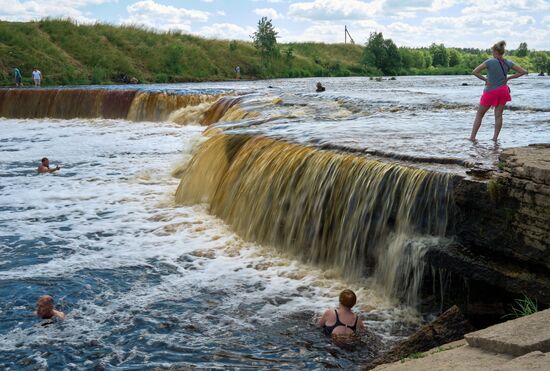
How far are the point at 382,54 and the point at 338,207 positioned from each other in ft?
214

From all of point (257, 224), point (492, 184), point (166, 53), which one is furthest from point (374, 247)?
point (166, 53)

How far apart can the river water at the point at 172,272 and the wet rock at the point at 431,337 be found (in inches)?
23.4

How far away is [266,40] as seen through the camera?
2559 inches

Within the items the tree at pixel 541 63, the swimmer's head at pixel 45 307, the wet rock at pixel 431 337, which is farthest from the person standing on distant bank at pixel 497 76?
the tree at pixel 541 63

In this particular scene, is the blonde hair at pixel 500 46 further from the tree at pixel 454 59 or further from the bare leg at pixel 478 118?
the tree at pixel 454 59

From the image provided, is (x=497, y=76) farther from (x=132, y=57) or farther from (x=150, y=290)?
(x=132, y=57)

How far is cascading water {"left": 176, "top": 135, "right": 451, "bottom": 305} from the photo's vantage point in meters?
7.75

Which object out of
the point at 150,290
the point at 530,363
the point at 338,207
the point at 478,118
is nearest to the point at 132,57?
the point at 478,118

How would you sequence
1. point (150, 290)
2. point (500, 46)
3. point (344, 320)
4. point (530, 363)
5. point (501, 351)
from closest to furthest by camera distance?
point (530, 363), point (501, 351), point (344, 320), point (150, 290), point (500, 46)

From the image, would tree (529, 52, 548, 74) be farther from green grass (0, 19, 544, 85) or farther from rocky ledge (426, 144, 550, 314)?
rocky ledge (426, 144, 550, 314)

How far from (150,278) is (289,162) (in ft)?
10.6

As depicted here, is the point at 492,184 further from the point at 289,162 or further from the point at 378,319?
the point at 289,162

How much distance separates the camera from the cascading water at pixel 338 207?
7.75 m

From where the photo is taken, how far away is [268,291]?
8031 mm
